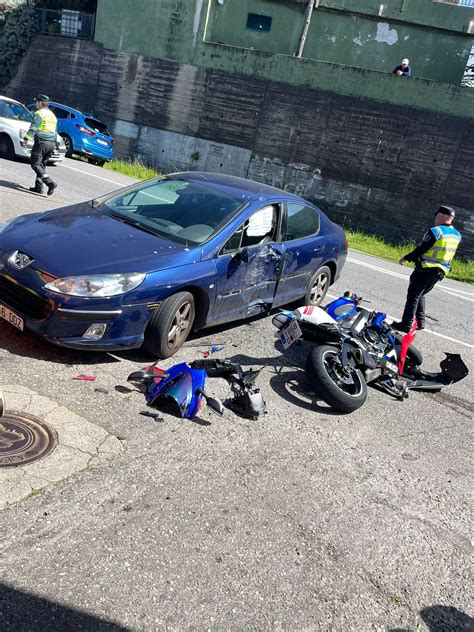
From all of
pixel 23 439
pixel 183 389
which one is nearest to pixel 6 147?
pixel 183 389

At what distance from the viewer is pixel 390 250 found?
1828cm

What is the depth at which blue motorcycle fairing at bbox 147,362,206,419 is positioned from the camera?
4.47m

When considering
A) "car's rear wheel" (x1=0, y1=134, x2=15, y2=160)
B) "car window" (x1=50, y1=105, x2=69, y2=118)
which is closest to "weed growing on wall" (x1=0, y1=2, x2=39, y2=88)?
"car window" (x1=50, y1=105, x2=69, y2=118)

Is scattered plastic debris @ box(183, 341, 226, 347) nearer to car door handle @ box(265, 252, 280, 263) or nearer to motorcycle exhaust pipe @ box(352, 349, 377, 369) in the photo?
car door handle @ box(265, 252, 280, 263)

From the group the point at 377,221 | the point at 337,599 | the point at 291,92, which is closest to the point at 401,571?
the point at 337,599

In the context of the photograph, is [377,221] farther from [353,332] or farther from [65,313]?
[65,313]

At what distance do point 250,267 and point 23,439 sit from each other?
2973mm

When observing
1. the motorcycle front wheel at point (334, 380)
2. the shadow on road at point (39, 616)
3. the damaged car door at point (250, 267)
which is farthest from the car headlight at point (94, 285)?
the shadow on road at point (39, 616)

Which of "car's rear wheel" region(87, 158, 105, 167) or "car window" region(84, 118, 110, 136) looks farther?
"car's rear wheel" region(87, 158, 105, 167)

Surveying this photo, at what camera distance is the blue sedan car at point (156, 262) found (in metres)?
4.68

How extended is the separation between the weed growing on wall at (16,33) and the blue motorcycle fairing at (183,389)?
30.3 meters

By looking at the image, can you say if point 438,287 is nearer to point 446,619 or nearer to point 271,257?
point 271,257

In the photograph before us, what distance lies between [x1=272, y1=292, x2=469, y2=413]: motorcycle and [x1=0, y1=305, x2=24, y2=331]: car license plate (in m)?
2.22

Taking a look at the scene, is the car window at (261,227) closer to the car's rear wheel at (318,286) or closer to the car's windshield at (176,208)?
the car's windshield at (176,208)
